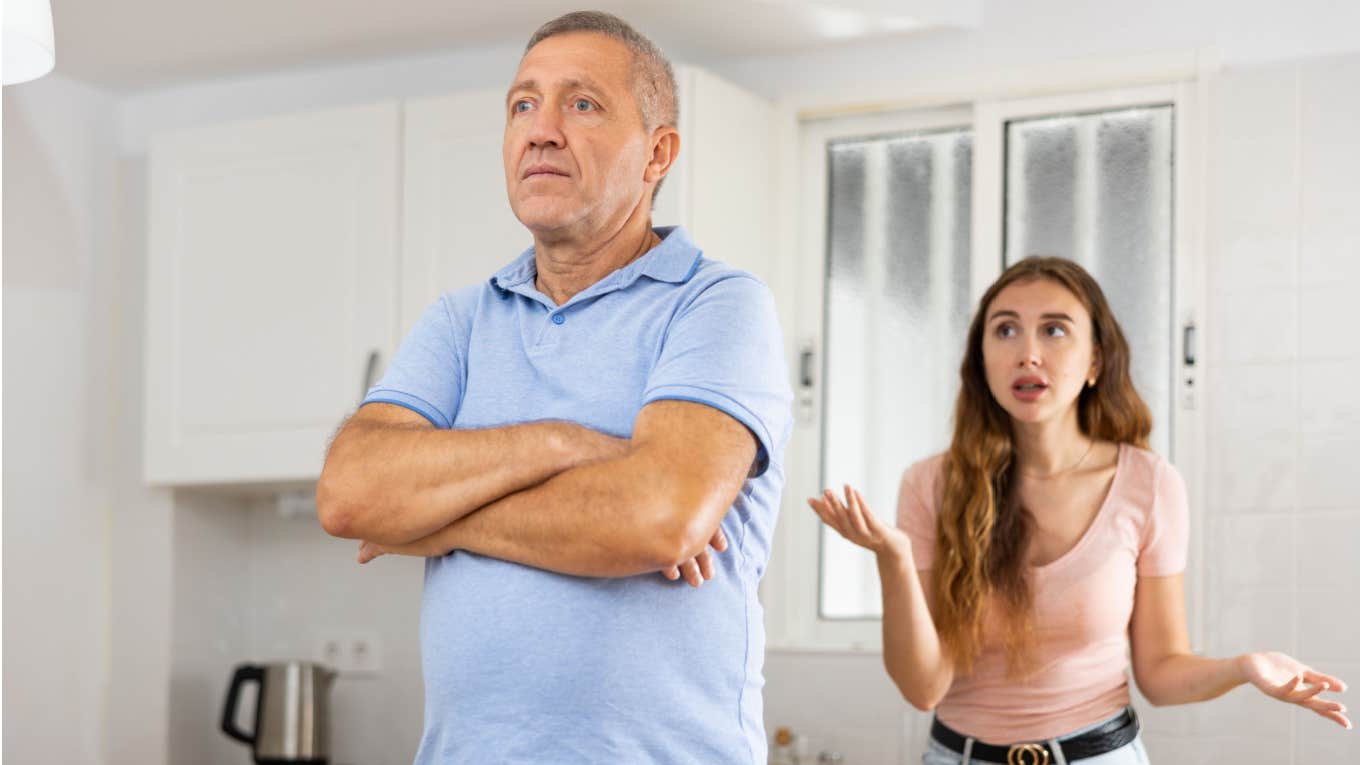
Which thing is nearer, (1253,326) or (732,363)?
(732,363)

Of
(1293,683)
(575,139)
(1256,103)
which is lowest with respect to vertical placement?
(1293,683)

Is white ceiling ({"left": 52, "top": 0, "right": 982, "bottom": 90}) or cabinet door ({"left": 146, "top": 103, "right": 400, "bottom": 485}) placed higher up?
white ceiling ({"left": 52, "top": 0, "right": 982, "bottom": 90})

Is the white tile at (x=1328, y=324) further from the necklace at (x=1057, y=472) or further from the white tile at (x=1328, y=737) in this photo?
the necklace at (x=1057, y=472)

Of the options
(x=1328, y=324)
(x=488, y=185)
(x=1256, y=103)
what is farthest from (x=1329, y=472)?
(x=488, y=185)

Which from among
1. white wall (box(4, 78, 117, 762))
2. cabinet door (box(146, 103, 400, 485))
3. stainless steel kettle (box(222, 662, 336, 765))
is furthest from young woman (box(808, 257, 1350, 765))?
white wall (box(4, 78, 117, 762))

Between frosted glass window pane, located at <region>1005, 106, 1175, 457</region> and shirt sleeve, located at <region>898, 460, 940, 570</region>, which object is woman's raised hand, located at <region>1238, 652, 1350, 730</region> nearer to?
shirt sleeve, located at <region>898, 460, 940, 570</region>

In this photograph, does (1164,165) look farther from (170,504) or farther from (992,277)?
(170,504)

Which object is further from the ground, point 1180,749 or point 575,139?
point 575,139

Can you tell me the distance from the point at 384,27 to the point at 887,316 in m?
1.21

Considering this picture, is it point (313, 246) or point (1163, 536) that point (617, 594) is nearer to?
point (1163, 536)

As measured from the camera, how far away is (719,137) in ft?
10.4

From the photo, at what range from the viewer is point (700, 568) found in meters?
1.36

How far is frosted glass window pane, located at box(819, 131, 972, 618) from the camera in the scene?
3.30 metres

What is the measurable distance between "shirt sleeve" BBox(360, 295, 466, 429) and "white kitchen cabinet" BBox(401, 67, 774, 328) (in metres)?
1.56
